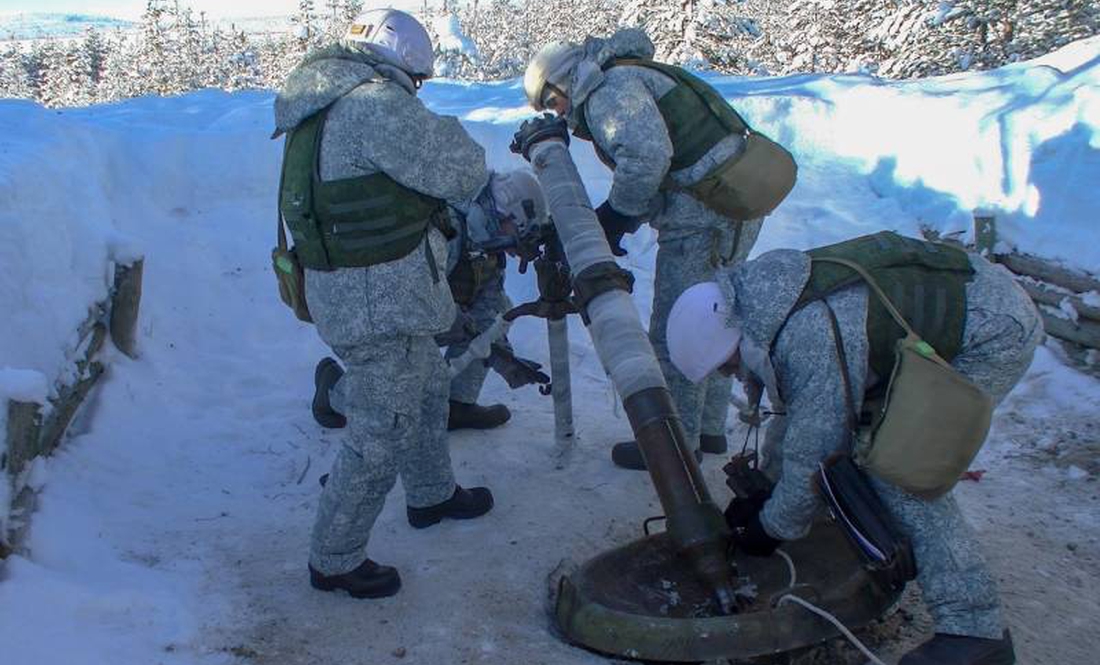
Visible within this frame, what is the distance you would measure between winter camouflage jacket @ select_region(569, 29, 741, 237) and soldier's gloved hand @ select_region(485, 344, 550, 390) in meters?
1.04

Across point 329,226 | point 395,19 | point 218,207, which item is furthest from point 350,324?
point 218,207

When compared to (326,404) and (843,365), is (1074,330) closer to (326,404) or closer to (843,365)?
(843,365)

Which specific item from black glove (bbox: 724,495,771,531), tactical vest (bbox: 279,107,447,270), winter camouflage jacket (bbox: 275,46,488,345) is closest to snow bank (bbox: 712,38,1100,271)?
black glove (bbox: 724,495,771,531)

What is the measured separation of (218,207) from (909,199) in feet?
20.9

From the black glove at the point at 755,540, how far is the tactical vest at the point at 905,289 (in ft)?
2.48

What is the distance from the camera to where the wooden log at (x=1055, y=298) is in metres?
6.10

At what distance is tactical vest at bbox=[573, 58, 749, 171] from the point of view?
14.3 ft

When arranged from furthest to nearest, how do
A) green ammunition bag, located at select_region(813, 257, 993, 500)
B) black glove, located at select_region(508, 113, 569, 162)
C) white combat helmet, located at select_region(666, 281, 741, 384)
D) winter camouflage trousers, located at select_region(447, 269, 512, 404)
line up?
winter camouflage trousers, located at select_region(447, 269, 512, 404), black glove, located at select_region(508, 113, 569, 162), white combat helmet, located at select_region(666, 281, 741, 384), green ammunition bag, located at select_region(813, 257, 993, 500)

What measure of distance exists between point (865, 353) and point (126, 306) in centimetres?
466

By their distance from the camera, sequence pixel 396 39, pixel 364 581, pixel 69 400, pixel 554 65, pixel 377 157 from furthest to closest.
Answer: pixel 69 400 → pixel 554 65 → pixel 364 581 → pixel 396 39 → pixel 377 157

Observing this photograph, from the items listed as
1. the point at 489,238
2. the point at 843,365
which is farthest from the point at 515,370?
the point at 843,365

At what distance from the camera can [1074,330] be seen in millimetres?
6215

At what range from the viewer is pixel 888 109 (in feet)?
31.5

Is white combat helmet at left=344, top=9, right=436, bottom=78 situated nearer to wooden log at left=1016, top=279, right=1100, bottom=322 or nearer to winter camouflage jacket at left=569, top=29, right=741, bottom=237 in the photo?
winter camouflage jacket at left=569, top=29, right=741, bottom=237
